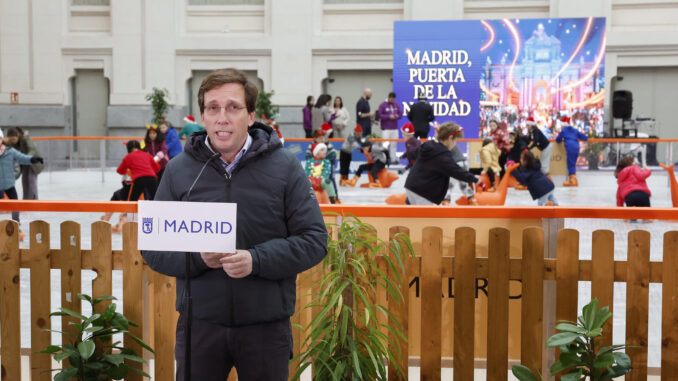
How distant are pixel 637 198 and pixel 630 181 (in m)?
0.38

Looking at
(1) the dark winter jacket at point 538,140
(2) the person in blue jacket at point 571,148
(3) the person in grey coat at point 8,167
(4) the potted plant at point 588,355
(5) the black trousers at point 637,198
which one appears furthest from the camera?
(2) the person in blue jacket at point 571,148

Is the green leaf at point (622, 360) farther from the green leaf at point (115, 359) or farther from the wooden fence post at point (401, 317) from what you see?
the green leaf at point (115, 359)

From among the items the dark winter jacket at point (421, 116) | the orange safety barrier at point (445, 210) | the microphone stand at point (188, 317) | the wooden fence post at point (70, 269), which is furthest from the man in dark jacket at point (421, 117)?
the microphone stand at point (188, 317)

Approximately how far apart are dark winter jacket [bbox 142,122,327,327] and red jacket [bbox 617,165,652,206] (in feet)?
33.5

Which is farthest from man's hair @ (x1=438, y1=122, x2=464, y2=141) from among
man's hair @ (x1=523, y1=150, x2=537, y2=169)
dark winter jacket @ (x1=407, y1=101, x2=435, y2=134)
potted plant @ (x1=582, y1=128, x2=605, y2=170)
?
dark winter jacket @ (x1=407, y1=101, x2=435, y2=134)

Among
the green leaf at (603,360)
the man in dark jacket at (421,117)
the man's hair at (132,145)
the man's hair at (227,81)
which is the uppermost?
the man in dark jacket at (421,117)

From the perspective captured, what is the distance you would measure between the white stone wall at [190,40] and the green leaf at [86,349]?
81.0ft

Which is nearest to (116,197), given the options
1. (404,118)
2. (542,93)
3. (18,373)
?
(18,373)

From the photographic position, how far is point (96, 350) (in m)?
4.26

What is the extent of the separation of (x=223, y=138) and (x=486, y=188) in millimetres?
14680

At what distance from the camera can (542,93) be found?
73.7ft

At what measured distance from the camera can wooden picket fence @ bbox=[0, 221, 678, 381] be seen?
13.4 feet

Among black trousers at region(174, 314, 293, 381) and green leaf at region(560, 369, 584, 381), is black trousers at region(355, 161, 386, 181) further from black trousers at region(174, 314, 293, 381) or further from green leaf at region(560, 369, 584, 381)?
black trousers at region(174, 314, 293, 381)

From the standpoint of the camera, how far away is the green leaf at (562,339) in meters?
3.71
